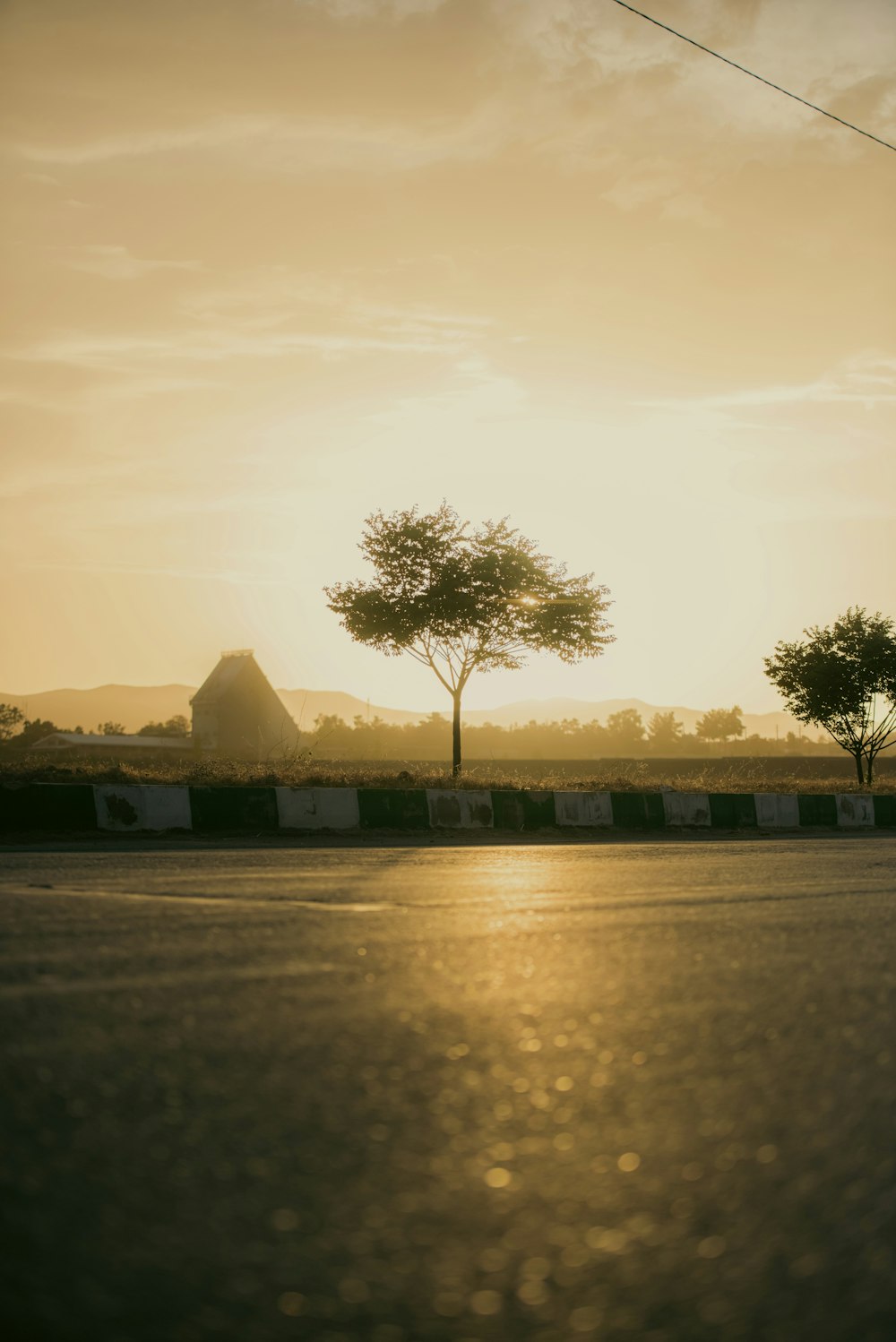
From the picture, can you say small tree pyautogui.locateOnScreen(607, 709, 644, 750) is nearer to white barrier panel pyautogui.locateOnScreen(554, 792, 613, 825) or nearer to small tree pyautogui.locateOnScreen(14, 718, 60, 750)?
small tree pyautogui.locateOnScreen(14, 718, 60, 750)

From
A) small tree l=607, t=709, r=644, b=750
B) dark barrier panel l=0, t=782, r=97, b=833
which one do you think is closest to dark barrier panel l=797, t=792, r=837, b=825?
dark barrier panel l=0, t=782, r=97, b=833

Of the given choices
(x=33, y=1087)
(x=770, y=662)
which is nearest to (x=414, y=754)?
(x=770, y=662)

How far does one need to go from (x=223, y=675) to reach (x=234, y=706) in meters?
3.88

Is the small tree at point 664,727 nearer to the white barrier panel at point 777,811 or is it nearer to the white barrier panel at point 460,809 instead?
the white barrier panel at point 777,811

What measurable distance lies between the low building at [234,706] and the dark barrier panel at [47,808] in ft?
→ 294

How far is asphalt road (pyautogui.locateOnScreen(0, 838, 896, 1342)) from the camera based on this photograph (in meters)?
1.88

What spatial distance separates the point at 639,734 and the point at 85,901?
455ft

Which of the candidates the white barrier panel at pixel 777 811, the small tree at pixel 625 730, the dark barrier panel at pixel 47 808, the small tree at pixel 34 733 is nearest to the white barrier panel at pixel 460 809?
the dark barrier panel at pixel 47 808

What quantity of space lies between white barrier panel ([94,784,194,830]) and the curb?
0.03 feet

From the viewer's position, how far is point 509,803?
59.2 feet

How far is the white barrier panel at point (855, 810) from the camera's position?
22875 mm

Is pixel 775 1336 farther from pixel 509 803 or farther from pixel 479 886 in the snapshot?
pixel 509 803

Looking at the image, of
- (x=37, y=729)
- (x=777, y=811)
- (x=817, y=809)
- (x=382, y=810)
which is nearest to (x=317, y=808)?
(x=382, y=810)

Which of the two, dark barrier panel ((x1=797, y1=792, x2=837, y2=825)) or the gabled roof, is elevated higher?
the gabled roof
